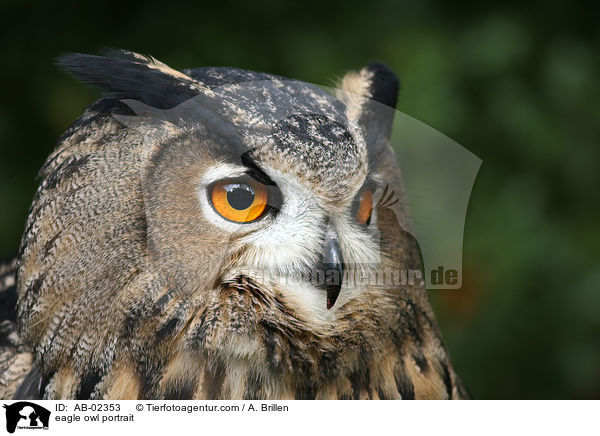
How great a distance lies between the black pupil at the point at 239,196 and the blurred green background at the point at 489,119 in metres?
0.48

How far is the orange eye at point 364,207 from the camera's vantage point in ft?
3.28

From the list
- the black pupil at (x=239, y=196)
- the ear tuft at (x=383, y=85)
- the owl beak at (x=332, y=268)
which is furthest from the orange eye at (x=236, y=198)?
the ear tuft at (x=383, y=85)

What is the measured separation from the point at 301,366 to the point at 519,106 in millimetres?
1095

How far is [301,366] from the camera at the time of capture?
1.03m

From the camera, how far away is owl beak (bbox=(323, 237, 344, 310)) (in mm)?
953

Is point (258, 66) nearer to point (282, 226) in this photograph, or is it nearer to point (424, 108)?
point (424, 108)

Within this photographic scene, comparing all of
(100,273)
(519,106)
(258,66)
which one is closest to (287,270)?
(100,273)

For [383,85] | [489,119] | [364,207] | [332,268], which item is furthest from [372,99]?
[489,119]

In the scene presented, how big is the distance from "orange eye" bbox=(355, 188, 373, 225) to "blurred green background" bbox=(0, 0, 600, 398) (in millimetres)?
380

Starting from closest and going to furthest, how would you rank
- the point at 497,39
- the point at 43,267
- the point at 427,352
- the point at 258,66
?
the point at 43,267 → the point at 427,352 → the point at 258,66 → the point at 497,39

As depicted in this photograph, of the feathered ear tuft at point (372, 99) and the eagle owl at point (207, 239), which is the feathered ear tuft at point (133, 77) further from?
the feathered ear tuft at point (372, 99)

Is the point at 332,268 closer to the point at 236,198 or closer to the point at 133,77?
the point at 236,198

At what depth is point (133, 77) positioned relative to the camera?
3.06ft
